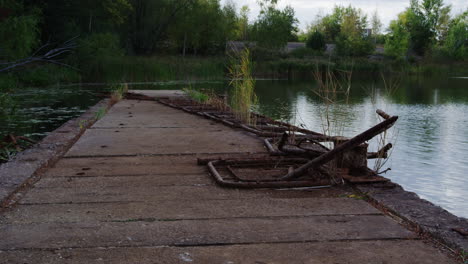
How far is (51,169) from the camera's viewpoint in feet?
11.4

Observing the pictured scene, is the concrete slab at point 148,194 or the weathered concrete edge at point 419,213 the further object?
the concrete slab at point 148,194

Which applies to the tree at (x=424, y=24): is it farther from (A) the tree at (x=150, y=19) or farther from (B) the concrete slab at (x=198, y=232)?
(B) the concrete slab at (x=198, y=232)

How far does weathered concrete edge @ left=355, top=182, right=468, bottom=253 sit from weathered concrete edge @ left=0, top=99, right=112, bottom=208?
204 cm

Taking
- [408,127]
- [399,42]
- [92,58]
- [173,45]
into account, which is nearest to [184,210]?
[408,127]

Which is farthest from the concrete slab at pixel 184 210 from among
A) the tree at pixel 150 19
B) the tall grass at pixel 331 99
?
the tree at pixel 150 19

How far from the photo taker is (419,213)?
2.42 m

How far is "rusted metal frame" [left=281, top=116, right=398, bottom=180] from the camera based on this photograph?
2775 mm

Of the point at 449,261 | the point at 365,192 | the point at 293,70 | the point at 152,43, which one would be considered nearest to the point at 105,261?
the point at 449,261

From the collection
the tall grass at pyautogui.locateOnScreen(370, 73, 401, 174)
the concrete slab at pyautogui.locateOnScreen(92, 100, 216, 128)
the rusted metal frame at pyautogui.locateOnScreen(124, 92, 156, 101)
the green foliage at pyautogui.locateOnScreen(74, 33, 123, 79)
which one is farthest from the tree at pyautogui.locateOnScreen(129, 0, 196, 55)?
the concrete slab at pyautogui.locateOnScreen(92, 100, 216, 128)

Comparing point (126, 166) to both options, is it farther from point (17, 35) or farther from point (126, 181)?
point (17, 35)

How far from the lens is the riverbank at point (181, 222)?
1913 millimetres

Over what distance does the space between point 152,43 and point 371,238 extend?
37539 millimetres

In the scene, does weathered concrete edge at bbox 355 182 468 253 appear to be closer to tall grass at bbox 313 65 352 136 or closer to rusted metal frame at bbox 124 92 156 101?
tall grass at bbox 313 65 352 136

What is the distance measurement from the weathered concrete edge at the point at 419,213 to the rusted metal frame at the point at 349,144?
271 millimetres
